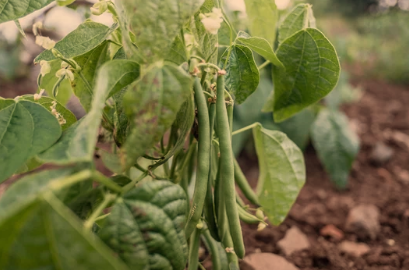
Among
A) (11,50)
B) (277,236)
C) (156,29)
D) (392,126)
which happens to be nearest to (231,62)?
(156,29)

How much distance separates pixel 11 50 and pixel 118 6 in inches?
104

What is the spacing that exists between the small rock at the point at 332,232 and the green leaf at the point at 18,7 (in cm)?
105

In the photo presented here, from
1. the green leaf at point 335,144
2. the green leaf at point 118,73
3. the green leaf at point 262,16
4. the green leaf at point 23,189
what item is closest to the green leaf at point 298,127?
the green leaf at point 335,144

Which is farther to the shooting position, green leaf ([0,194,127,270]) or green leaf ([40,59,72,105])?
green leaf ([40,59,72,105])

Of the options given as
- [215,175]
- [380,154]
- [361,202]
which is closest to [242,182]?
[215,175]

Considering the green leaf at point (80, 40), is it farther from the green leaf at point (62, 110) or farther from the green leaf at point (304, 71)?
the green leaf at point (304, 71)

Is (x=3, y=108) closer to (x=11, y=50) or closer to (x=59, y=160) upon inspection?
(x=59, y=160)

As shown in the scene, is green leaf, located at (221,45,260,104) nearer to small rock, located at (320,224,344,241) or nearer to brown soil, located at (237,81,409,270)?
brown soil, located at (237,81,409,270)

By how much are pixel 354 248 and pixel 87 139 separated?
0.96 meters

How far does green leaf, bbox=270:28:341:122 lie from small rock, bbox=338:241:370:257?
49 cm

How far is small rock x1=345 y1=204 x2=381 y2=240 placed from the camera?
4.08ft

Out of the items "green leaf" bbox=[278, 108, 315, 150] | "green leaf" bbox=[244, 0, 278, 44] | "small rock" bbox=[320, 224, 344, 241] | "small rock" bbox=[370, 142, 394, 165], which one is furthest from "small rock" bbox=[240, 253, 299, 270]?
"small rock" bbox=[370, 142, 394, 165]

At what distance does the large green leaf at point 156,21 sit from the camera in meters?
0.54

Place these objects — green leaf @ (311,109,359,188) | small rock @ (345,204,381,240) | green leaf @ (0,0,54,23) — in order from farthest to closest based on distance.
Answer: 1. green leaf @ (311,109,359,188)
2. small rock @ (345,204,381,240)
3. green leaf @ (0,0,54,23)
